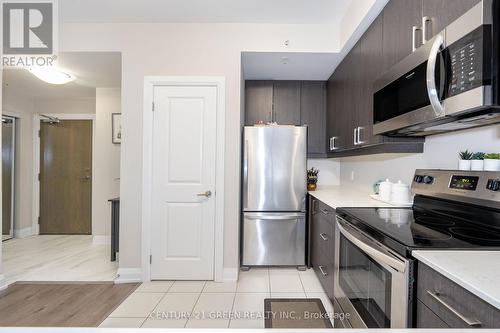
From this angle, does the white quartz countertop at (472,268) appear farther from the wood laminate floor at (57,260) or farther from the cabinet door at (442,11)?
the wood laminate floor at (57,260)

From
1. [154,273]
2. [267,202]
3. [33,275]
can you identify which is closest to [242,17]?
[267,202]

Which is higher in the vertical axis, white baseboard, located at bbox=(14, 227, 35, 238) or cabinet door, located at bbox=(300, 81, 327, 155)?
cabinet door, located at bbox=(300, 81, 327, 155)

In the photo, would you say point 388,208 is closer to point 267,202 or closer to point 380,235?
point 380,235

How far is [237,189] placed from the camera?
2678mm

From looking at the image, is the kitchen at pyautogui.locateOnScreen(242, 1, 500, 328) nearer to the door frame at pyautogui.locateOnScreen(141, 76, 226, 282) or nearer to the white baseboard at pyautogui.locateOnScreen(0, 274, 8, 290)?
the door frame at pyautogui.locateOnScreen(141, 76, 226, 282)

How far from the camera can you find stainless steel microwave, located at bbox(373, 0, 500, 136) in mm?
951

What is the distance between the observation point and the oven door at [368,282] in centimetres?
101

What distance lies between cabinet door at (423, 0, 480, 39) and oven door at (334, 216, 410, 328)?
109cm

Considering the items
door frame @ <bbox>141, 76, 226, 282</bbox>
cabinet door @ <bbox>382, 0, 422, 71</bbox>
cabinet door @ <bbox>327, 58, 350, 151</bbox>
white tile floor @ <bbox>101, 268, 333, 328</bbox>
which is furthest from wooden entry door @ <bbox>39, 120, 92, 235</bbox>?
cabinet door @ <bbox>382, 0, 422, 71</bbox>

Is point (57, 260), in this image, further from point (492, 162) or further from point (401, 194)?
point (492, 162)

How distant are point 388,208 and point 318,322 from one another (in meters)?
1.01

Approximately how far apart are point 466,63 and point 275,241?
2.34m

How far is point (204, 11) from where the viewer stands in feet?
7.96

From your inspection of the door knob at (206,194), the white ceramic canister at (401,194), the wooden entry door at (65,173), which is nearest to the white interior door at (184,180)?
the door knob at (206,194)
